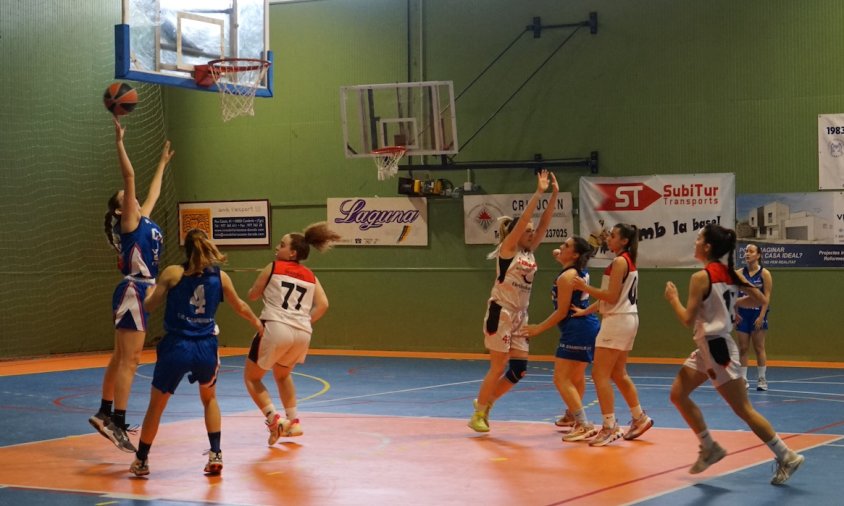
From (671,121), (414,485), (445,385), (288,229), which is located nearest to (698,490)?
(414,485)

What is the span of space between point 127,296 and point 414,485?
3067 mm

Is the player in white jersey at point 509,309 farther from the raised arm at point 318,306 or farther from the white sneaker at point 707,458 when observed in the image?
the white sneaker at point 707,458

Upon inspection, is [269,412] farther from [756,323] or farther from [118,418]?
[756,323]

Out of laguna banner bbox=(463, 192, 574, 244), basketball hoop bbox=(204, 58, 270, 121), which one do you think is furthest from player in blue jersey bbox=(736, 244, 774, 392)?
basketball hoop bbox=(204, 58, 270, 121)

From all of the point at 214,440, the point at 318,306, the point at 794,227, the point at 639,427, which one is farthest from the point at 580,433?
the point at 794,227

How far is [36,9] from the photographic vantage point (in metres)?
19.7

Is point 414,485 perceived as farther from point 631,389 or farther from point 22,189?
point 22,189

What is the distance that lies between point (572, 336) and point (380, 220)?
444 inches

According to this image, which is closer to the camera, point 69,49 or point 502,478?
point 502,478

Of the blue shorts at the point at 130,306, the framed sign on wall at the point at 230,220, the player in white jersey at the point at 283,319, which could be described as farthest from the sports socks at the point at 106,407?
the framed sign on wall at the point at 230,220

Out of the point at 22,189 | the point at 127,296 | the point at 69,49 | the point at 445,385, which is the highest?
the point at 69,49

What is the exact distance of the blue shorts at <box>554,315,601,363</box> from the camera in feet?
32.4

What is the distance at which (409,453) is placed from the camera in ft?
29.8

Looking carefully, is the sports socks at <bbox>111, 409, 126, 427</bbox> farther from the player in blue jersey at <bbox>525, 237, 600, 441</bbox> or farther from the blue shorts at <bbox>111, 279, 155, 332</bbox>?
the player in blue jersey at <bbox>525, 237, 600, 441</bbox>
